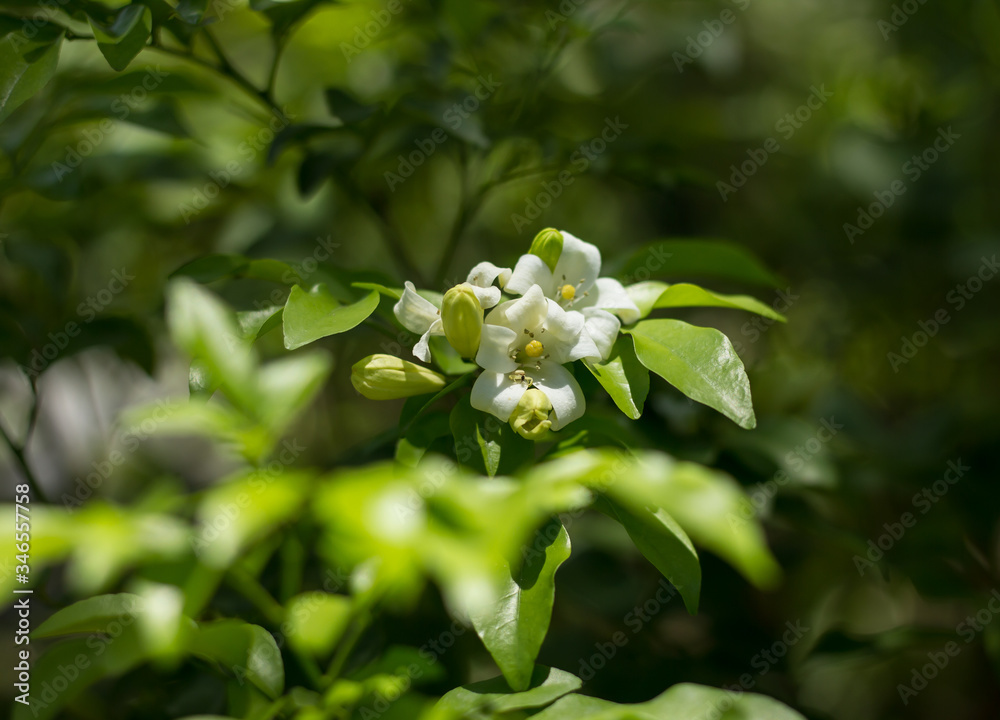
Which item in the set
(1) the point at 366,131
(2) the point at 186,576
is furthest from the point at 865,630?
(2) the point at 186,576

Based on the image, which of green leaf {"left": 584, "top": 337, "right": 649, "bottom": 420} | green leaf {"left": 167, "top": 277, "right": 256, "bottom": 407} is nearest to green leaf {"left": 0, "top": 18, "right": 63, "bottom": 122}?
green leaf {"left": 167, "top": 277, "right": 256, "bottom": 407}

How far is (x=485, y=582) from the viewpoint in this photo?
0.39 meters

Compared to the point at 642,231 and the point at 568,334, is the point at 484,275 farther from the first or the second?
the point at 642,231

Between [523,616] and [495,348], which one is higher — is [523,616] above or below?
below

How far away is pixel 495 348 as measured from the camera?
2.45 ft

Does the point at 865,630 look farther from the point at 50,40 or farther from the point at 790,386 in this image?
the point at 50,40

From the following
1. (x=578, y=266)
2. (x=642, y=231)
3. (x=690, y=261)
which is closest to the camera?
(x=578, y=266)

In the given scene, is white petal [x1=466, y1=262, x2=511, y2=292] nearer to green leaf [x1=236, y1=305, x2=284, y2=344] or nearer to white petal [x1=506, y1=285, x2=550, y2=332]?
white petal [x1=506, y1=285, x2=550, y2=332]

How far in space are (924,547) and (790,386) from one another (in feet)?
1.25

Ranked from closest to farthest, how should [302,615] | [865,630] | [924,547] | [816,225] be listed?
[302,615], [924,547], [816,225], [865,630]

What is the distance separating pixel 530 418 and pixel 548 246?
0.22 metres

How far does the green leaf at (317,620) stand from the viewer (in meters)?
0.54

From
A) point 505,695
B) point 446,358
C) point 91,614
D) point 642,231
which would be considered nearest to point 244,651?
point 91,614

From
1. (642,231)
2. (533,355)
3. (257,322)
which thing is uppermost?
(533,355)
